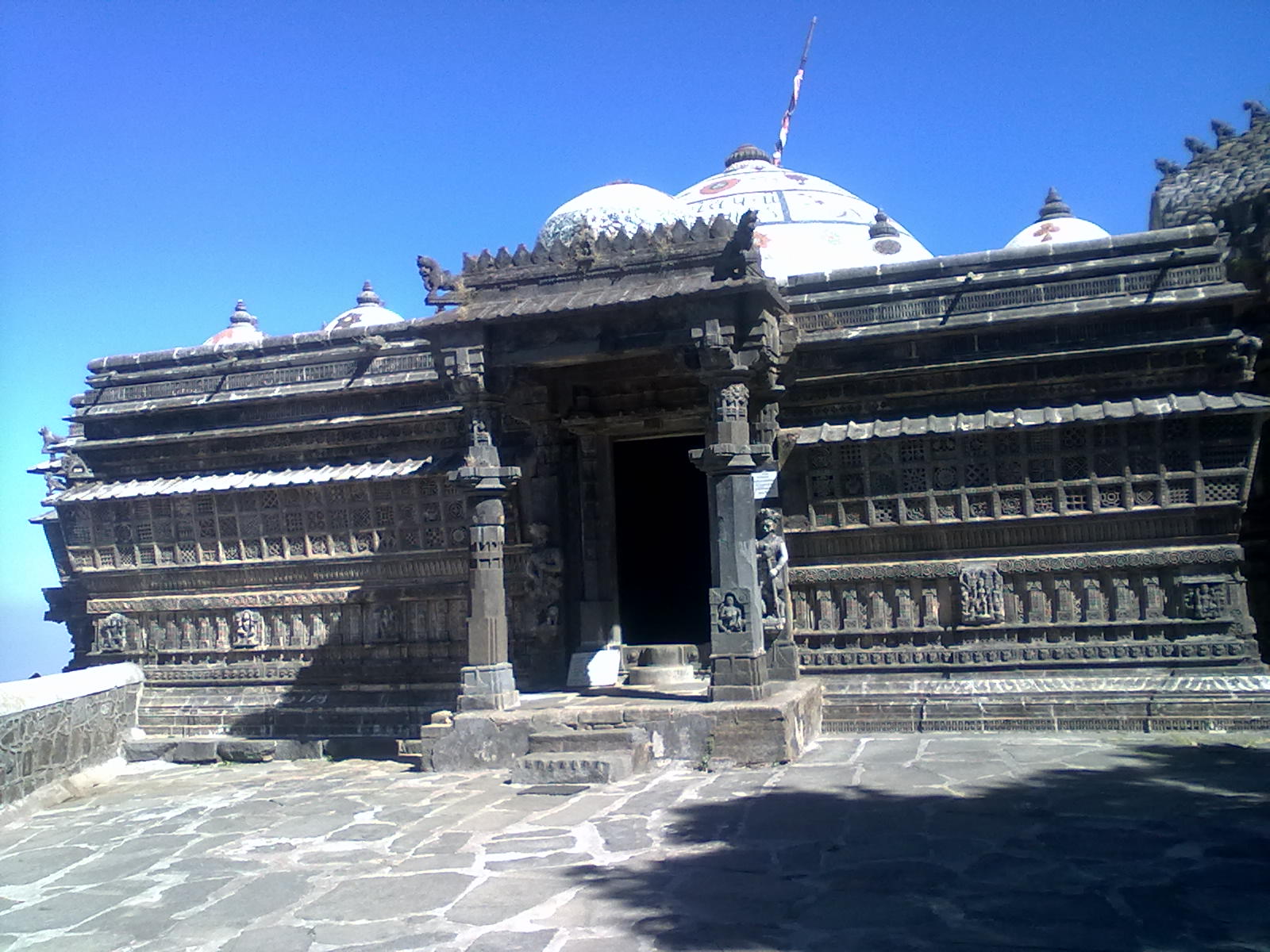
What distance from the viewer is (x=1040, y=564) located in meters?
10.4

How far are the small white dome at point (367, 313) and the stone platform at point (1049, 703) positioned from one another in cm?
1066

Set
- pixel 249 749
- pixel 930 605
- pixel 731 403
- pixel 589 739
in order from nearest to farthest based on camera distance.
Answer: pixel 589 739 → pixel 731 403 → pixel 930 605 → pixel 249 749

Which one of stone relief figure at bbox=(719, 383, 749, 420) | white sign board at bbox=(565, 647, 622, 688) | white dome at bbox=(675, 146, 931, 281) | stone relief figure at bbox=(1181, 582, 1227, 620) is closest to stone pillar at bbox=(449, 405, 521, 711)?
white sign board at bbox=(565, 647, 622, 688)

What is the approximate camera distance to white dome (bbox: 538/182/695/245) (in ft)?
36.4

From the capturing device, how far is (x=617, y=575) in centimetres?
1200

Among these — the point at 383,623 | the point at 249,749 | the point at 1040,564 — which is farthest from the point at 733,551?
the point at 249,749

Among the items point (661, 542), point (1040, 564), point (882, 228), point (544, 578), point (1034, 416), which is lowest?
point (1040, 564)

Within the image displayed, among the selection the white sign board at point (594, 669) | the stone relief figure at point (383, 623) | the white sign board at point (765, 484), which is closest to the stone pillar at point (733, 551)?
the white sign board at point (765, 484)

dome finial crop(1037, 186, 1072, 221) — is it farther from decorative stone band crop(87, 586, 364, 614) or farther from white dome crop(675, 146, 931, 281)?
decorative stone band crop(87, 586, 364, 614)

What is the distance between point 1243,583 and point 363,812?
8144 mm

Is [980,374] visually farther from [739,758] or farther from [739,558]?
[739,758]

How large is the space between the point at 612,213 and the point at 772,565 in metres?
4.07

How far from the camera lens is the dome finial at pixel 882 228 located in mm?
17891

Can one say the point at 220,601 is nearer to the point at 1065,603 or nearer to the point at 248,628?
the point at 248,628
